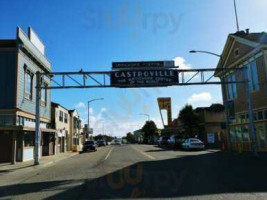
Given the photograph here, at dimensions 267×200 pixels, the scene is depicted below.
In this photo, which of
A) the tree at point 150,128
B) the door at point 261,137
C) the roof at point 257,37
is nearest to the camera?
the door at point 261,137

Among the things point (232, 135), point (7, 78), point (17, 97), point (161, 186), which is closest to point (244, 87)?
point (232, 135)

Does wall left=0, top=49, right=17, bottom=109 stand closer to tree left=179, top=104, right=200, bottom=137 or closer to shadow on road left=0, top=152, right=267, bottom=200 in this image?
shadow on road left=0, top=152, right=267, bottom=200

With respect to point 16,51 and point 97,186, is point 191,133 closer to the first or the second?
point 16,51

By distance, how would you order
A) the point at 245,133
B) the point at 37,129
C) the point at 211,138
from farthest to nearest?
the point at 211,138
the point at 245,133
the point at 37,129

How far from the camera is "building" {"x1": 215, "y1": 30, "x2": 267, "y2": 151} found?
29406 mm

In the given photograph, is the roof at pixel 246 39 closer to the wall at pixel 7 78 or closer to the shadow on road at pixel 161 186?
the shadow on road at pixel 161 186

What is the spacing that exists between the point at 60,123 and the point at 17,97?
70.5ft

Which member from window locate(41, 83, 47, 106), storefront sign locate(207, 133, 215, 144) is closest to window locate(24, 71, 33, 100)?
window locate(41, 83, 47, 106)

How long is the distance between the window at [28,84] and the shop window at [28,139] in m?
3.41

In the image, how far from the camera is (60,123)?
159 ft

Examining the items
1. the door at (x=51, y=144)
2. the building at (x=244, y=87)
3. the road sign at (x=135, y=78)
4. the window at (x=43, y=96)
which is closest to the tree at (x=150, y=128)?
the door at (x=51, y=144)

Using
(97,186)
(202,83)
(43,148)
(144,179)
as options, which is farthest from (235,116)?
(97,186)

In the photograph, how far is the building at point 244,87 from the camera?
96.5 ft

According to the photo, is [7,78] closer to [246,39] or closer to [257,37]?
[246,39]
